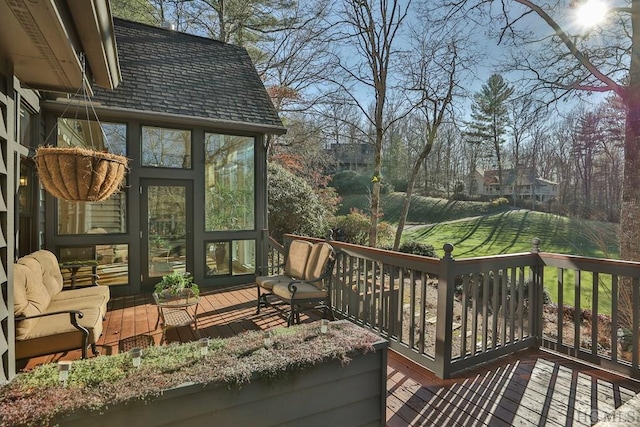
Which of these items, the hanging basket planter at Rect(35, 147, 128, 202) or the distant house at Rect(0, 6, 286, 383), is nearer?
the hanging basket planter at Rect(35, 147, 128, 202)

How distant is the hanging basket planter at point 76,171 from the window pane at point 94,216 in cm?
305

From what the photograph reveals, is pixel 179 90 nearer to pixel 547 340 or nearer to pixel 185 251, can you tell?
pixel 185 251

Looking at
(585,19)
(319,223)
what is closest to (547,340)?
(585,19)

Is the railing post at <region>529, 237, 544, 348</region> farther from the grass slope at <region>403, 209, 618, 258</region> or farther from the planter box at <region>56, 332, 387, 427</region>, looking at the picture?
the grass slope at <region>403, 209, 618, 258</region>

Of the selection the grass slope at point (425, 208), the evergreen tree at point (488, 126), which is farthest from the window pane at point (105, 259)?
the evergreen tree at point (488, 126)

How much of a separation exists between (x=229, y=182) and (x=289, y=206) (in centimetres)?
363

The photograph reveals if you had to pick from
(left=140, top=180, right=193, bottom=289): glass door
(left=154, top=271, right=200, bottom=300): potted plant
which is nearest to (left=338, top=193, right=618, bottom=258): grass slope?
(left=140, top=180, right=193, bottom=289): glass door

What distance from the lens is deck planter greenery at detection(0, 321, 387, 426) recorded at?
4.15ft

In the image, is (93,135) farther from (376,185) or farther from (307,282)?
(376,185)

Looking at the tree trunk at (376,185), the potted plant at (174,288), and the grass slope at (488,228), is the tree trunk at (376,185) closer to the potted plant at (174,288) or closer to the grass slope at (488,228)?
the grass slope at (488,228)

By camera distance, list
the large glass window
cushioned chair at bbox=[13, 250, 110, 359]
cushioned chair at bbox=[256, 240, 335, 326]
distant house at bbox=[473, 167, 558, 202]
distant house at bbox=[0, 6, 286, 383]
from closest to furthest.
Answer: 1. cushioned chair at bbox=[13, 250, 110, 359]
2. cushioned chair at bbox=[256, 240, 335, 326]
3. distant house at bbox=[0, 6, 286, 383]
4. the large glass window
5. distant house at bbox=[473, 167, 558, 202]

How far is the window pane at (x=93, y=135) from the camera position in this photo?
16.3 feet

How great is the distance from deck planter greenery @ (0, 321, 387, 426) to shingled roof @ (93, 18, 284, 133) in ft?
15.3

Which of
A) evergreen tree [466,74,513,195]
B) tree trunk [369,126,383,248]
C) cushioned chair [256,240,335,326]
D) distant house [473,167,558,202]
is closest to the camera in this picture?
cushioned chair [256,240,335,326]
